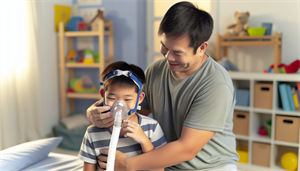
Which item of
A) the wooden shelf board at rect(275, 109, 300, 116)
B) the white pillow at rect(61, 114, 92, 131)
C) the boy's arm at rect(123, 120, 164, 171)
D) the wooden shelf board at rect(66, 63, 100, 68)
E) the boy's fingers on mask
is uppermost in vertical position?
the wooden shelf board at rect(66, 63, 100, 68)

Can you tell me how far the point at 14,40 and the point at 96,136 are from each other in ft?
7.54

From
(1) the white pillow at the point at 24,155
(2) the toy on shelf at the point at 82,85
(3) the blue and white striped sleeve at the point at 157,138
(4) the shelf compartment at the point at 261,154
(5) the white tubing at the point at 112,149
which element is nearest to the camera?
(5) the white tubing at the point at 112,149

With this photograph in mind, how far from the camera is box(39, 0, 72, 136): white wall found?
3539mm

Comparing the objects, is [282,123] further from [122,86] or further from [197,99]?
[122,86]

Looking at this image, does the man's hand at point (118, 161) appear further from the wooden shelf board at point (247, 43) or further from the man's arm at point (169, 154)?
the wooden shelf board at point (247, 43)

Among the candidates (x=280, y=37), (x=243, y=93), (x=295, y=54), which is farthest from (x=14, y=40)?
(x=295, y=54)

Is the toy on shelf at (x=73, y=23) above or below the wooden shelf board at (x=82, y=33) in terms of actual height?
above

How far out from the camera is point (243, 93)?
9.77ft

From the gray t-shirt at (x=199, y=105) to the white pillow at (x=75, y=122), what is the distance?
218 cm

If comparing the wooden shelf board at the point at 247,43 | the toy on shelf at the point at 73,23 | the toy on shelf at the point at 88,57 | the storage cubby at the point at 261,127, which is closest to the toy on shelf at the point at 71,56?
the toy on shelf at the point at 88,57

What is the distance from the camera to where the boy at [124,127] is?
117 centimetres

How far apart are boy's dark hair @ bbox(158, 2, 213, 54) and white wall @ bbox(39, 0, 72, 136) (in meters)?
2.58

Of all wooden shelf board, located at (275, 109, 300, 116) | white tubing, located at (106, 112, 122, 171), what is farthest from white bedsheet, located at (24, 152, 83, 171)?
wooden shelf board, located at (275, 109, 300, 116)

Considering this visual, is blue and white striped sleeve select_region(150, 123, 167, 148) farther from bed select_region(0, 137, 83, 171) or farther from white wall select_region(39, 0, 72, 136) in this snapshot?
white wall select_region(39, 0, 72, 136)
